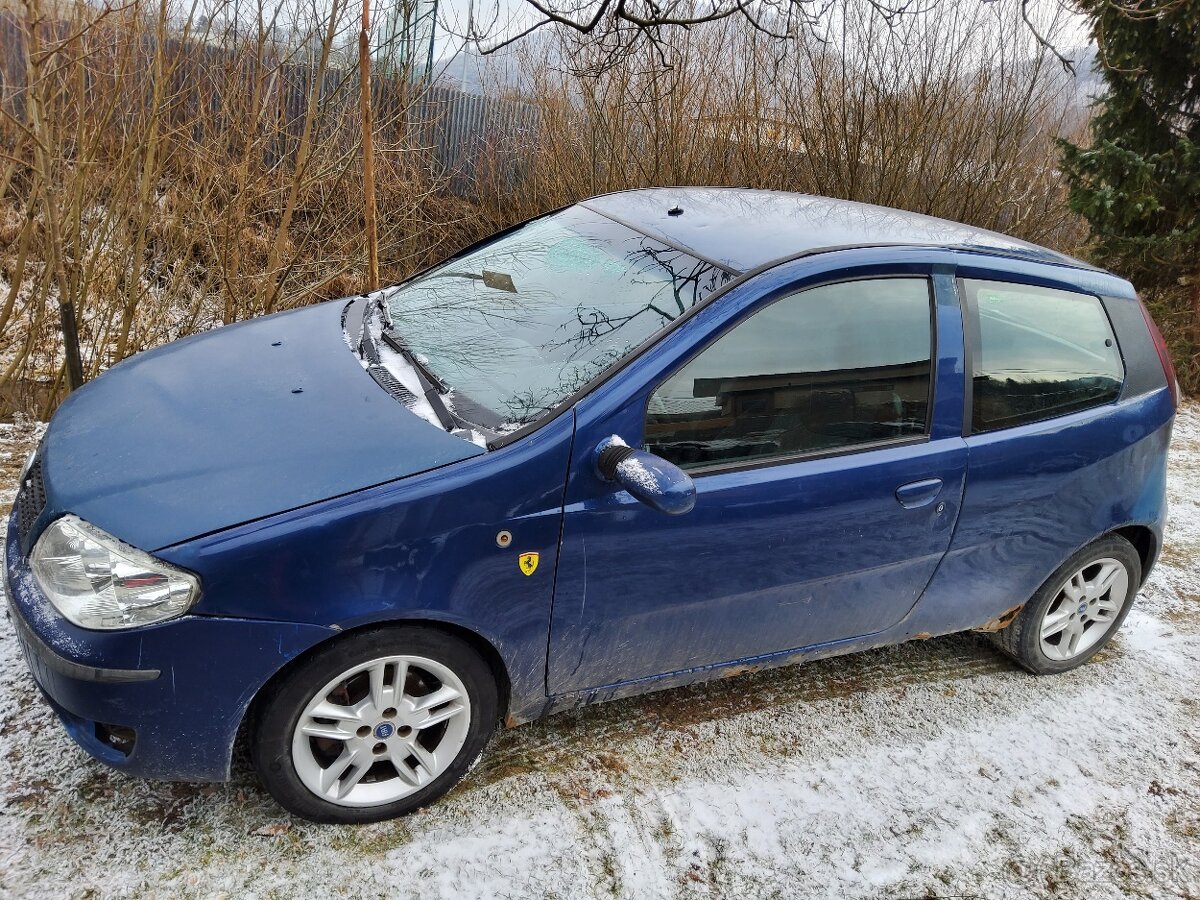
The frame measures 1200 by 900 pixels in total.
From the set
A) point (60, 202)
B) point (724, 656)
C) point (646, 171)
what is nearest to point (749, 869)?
point (724, 656)

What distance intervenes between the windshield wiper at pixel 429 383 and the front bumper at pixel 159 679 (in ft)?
2.10

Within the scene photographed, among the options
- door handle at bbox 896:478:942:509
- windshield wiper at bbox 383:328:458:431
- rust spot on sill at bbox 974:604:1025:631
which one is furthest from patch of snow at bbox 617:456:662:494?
rust spot on sill at bbox 974:604:1025:631

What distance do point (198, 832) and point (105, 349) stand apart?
5.20 metres

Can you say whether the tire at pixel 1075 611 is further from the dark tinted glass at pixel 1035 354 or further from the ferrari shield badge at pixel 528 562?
the ferrari shield badge at pixel 528 562

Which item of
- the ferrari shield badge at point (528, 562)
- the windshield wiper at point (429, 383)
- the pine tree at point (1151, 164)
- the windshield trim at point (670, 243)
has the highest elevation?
the pine tree at point (1151, 164)

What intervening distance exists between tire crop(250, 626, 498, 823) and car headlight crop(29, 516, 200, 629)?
0.34 metres

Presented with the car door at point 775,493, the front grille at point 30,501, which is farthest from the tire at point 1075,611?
the front grille at point 30,501

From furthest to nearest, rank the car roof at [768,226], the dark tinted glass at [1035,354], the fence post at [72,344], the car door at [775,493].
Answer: the fence post at [72,344] → the dark tinted glass at [1035,354] → the car roof at [768,226] → the car door at [775,493]

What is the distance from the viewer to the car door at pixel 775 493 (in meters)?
2.46

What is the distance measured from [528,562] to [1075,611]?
92.3 inches

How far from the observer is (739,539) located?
2.59 m

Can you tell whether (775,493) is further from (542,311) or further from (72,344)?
→ (72,344)

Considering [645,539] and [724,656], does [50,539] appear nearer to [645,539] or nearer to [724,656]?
[645,539]

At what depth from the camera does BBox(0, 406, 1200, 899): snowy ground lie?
2303mm
